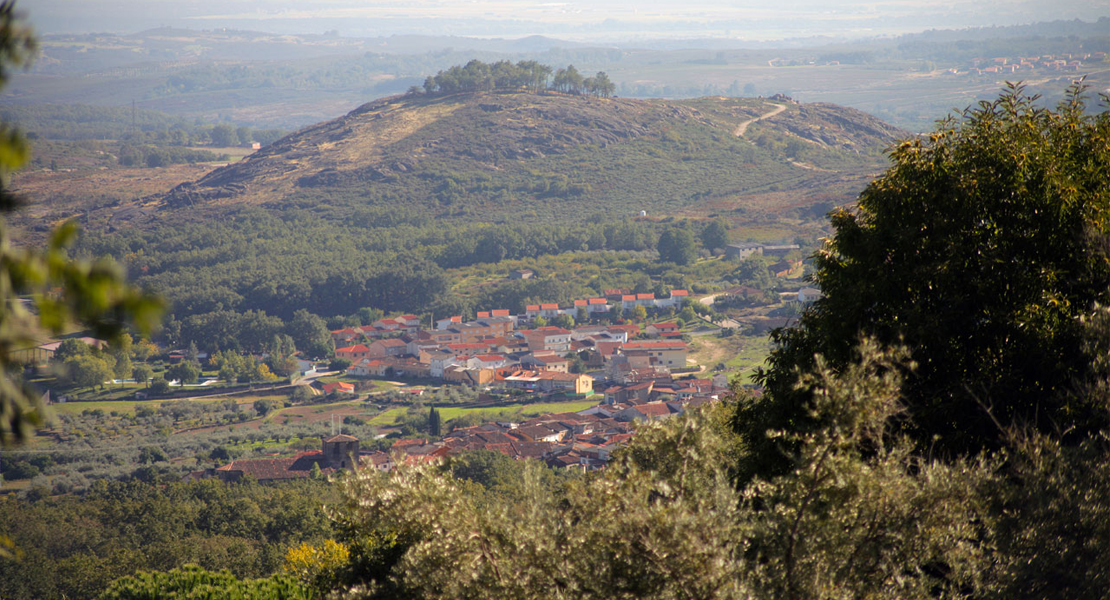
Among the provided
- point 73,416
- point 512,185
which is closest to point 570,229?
point 512,185

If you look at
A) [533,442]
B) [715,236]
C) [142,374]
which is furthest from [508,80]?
[533,442]

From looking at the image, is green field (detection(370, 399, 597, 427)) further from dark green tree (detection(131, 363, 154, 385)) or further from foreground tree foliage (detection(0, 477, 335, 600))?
dark green tree (detection(131, 363, 154, 385))

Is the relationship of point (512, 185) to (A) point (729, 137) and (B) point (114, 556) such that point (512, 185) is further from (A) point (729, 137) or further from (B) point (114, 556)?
(B) point (114, 556)

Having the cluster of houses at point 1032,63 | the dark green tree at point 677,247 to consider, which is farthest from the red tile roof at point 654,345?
the cluster of houses at point 1032,63

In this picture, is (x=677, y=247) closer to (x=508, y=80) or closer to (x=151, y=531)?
(x=508, y=80)

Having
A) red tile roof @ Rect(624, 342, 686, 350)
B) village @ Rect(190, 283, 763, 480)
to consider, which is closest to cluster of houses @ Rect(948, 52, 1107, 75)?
village @ Rect(190, 283, 763, 480)
